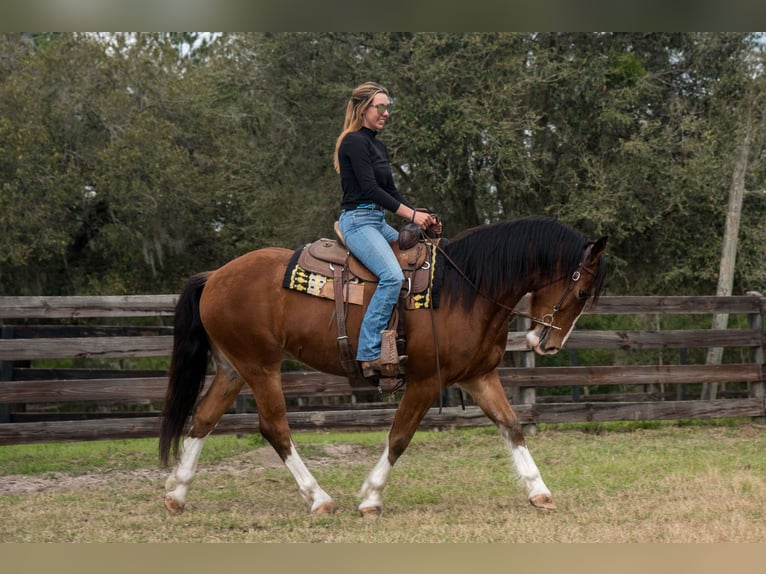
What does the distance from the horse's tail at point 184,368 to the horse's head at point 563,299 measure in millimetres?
2377

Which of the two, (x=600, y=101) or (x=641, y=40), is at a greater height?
(x=641, y=40)

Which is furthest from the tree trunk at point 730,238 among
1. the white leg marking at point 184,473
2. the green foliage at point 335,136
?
the white leg marking at point 184,473

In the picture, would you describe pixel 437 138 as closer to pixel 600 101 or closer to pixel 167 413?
pixel 600 101

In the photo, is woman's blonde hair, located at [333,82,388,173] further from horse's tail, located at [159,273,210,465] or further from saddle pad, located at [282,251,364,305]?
horse's tail, located at [159,273,210,465]

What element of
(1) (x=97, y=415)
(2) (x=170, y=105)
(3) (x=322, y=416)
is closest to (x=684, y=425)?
(3) (x=322, y=416)

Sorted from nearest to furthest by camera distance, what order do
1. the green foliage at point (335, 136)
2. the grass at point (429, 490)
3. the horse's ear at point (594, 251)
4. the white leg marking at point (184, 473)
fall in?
the grass at point (429, 490) < the horse's ear at point (594, 251) < the white leg marking at point (184, 473) < the green foliage at point (335, 136)

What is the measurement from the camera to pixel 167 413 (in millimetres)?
6234

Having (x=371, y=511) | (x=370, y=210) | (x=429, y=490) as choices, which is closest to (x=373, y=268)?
(x=370, y=210)

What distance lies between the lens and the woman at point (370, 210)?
565cm

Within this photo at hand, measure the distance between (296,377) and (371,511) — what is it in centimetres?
334

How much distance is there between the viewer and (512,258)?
5.81 m

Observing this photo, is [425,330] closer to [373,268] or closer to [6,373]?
[373,268]

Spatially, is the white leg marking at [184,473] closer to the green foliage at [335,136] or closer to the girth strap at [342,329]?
the girth strap at [342,329]
